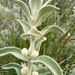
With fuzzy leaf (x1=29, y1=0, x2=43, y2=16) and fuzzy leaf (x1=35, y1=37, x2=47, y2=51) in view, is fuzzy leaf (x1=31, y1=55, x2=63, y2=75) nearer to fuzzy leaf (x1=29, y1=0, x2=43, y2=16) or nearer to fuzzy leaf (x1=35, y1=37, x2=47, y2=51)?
fuzzy leaf (x1=35, y1=37, x2=47, y2=51)

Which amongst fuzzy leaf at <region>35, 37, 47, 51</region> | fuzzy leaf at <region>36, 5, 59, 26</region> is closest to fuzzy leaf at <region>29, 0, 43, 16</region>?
fuzzy leaf at <region>36, 5, 59, 26</region>

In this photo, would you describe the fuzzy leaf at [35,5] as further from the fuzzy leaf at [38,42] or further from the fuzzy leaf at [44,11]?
the fuzzy leaf at [38,42]

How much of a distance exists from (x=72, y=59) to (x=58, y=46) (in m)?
0.16

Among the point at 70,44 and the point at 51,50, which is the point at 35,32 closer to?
the point at 51,50

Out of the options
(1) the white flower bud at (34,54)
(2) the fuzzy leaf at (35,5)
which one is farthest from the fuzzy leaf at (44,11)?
(1) the white flower bud at (34,54)

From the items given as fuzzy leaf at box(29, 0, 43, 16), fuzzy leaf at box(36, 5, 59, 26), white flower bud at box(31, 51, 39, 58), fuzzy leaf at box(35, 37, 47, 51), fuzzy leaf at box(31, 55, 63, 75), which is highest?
fuzzy leaf at box(29, 0, 43, 16)

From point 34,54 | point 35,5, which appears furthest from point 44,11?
point 34,54

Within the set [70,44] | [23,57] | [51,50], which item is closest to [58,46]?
[51,50]

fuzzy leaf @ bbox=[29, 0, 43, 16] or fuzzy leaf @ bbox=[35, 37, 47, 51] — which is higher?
fuzzy leaf @ bbox=[29, 0, 43, 16]

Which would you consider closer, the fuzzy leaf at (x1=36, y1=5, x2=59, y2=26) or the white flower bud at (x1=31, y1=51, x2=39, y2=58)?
the fuzzy leaf at (x1=36, y1=5, x2=59, y2=26)

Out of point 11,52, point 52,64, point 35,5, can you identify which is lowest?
point 52,64

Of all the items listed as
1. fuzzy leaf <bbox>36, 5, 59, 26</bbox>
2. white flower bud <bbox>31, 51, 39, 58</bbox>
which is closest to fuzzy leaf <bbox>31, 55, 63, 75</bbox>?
white flower bud <bbox>31, 51, 39, 58</bbox>

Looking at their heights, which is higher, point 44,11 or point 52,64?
point 44,11

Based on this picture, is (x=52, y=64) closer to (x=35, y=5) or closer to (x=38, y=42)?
(x=38, y=42)
